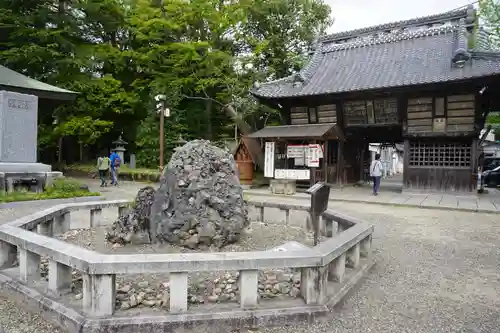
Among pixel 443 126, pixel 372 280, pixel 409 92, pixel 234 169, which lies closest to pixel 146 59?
pixel 409 92

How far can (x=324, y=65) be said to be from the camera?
20.8m

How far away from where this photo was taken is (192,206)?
17.3ft

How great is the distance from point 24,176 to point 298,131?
12012 mm

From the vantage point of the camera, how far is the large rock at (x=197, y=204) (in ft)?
17.2

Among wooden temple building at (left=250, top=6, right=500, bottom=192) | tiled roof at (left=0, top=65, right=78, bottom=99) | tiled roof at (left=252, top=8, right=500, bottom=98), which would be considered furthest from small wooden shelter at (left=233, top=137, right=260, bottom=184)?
tiled roof at (left=0, top=65, right=78, bottom=99)

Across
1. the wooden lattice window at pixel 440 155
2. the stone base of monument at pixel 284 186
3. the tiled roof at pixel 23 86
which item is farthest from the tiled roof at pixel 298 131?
the tiled roof at pixel 23 86

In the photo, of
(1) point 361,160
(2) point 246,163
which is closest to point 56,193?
Result: (2) point 246,163

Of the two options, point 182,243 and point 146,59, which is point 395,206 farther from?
point 146,59

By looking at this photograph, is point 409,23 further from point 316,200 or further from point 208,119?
point 316,200

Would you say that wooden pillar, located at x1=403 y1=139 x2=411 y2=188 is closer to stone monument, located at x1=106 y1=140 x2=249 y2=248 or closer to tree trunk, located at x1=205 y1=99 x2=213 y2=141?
stone monument, located at x1=106 y1=140 x2=249 y2=248

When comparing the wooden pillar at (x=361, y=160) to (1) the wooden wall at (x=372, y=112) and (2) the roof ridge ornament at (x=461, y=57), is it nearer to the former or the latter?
(1) the wooden wall at (x=372, y=112)

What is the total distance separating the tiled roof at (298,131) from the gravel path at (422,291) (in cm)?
912

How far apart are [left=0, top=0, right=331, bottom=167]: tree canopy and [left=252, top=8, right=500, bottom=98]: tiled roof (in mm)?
2923

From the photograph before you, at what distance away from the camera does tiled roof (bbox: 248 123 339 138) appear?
16984 millimetres
